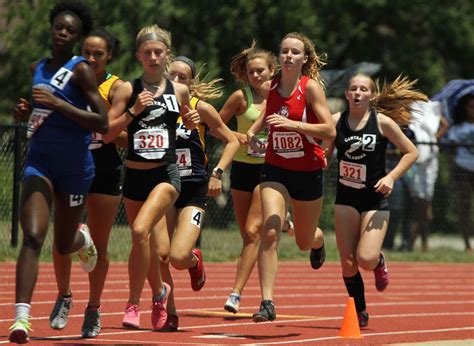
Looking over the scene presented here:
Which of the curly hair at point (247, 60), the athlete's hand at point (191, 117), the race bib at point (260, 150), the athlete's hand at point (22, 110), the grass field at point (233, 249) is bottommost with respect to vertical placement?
the grass field at point (233, 249)

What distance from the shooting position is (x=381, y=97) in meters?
12.3

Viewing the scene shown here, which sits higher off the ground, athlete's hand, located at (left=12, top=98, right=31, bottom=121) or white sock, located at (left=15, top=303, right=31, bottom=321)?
athlete's hand, located at (left=12, top=98, right=31, bottom=121)

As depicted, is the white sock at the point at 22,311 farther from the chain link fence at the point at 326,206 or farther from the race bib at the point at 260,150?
the chain link fence at the point at 326,206

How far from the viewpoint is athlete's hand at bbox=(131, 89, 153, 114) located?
32.0 ft

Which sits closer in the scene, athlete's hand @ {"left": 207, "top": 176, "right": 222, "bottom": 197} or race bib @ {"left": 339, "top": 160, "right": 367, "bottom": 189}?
athlete's hand @ {"left": 207, "top": 176, "right": 222, "bottom": 197}

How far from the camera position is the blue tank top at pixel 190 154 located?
11406mm

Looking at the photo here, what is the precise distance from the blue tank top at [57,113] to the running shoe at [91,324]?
1635 mm

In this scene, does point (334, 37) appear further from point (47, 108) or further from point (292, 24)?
point (47, 108)

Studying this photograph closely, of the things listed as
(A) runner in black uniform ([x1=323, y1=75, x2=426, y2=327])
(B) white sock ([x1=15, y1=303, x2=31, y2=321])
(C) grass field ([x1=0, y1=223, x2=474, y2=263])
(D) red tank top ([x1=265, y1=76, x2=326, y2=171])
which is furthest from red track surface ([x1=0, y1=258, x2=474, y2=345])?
(D) red tank top ([x1=265, y1=76, x2=326, y2=171])

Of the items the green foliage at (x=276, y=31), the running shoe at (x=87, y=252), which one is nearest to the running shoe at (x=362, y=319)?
the running shoe at (x=87, y=252)

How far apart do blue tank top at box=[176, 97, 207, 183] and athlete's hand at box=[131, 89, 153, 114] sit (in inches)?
56.9

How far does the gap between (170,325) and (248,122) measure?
264 cm

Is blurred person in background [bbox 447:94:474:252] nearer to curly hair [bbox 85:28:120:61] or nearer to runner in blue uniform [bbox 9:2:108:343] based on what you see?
curly hair [bbox 85:28:120:61]

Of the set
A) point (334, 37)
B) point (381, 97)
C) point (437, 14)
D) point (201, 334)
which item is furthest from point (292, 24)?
point (201, 334)
